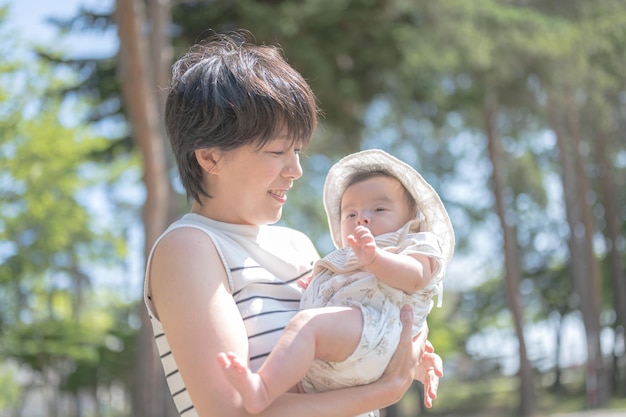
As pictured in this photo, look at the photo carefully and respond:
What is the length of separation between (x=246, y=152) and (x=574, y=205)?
82.1 feet

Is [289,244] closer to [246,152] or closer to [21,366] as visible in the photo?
[246,152]

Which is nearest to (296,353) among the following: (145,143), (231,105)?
(231,105)

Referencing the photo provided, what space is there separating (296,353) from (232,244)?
13.5 inches

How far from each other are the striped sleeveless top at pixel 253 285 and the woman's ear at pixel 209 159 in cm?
12

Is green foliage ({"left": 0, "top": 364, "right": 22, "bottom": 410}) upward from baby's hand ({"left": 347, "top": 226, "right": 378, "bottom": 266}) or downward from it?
downward

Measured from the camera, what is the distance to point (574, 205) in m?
25.9

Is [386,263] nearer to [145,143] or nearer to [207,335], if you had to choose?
[207,335]

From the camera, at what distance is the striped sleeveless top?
1.98 metres

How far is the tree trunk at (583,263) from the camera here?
23672 millimetres

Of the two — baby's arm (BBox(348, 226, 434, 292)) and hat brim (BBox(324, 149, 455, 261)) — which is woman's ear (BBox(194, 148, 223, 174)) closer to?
baby's arm (BBox(348, 226, 434, 292))

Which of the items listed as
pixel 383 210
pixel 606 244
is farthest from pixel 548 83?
pixel 383 210

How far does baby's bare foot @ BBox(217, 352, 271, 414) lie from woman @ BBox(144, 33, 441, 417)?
39 mm

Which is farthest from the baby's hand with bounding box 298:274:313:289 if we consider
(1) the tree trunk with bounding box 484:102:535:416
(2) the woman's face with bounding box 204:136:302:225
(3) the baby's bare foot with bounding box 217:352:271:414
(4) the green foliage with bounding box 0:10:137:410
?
(1) the tree trunk with bounding box 484:102:535:416

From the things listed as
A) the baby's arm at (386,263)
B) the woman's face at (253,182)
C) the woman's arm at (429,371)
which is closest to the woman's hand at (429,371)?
the woman's arm at (429,371)
